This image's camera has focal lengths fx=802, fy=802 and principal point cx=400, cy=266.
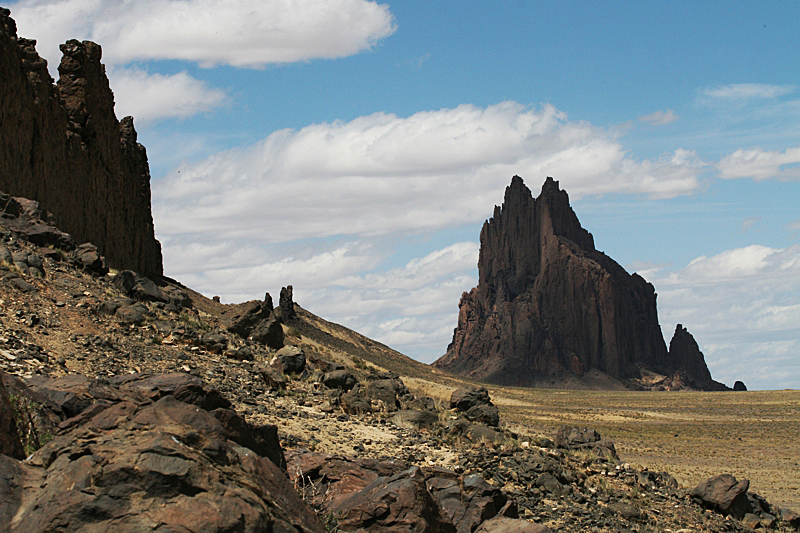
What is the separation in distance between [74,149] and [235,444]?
107ft

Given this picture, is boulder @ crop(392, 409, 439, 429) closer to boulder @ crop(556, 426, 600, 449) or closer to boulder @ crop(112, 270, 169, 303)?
boulder @ crop(112, 270, 169, 303)

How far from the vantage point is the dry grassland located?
34.3 metres

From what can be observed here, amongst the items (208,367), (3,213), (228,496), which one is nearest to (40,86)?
(3,213)

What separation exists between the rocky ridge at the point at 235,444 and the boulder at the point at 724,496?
1.9 inches

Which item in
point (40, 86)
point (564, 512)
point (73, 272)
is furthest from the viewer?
point (40, 86)

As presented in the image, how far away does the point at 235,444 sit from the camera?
25.3ft

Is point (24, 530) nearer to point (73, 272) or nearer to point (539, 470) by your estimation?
point (539, 470)

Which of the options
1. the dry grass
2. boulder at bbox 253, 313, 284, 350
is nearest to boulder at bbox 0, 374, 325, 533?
boulder at bbox 253, 313, 284, 350

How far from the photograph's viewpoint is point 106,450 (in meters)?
6.30

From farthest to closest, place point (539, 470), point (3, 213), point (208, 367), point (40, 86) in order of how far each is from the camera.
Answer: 1. point (40, 86)
2. point (3, 213)
3. point (208, 367)
4. point (539, 470)

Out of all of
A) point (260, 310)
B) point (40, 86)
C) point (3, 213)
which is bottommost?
point (260, 310)

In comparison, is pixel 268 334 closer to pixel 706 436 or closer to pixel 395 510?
pixel 395 510

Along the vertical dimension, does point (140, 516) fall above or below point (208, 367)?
below

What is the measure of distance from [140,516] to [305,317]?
94.6m
